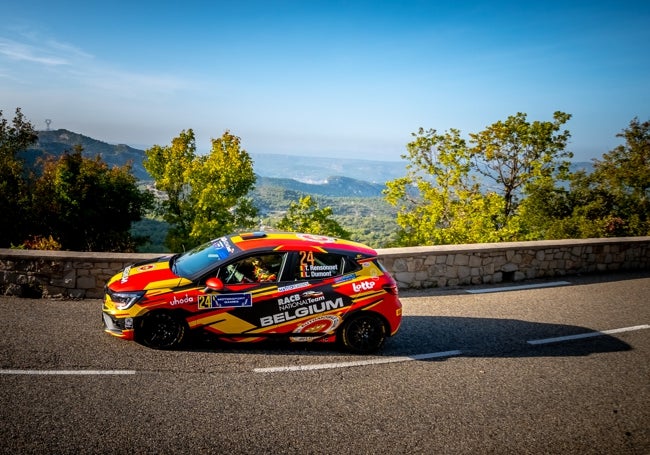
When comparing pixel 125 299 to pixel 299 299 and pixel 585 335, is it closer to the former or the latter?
pixel 299 299

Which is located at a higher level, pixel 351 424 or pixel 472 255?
pixel 472 255

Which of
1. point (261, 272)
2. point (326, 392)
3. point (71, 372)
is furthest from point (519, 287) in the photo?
point (71, 372)

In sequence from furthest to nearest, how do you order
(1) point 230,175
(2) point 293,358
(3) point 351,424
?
(1) point 230,175 < (2) point 293,358 < (3) point 351,424

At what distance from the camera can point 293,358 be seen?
570cm

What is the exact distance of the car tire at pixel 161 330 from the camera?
5.51 metres

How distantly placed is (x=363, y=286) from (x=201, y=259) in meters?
2.50

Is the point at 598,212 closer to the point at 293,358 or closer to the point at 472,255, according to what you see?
the point at 472,255

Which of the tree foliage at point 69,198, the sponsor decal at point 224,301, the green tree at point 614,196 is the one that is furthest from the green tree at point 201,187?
the sponsor decal at point 224,301

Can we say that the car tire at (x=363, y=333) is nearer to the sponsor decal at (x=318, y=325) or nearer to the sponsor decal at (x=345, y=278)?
the sponsor decal at (x=318, y=325)

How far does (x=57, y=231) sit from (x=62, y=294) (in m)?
22.1

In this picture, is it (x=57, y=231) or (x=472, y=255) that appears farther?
(x=57, y=231)

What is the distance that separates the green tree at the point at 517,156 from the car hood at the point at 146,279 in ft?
81.5

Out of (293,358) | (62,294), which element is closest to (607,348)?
(293,358)

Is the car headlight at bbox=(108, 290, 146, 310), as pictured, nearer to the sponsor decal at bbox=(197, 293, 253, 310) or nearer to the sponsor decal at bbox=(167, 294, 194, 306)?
the sponsor decal at bbox=(167, 294, 194, 306)
